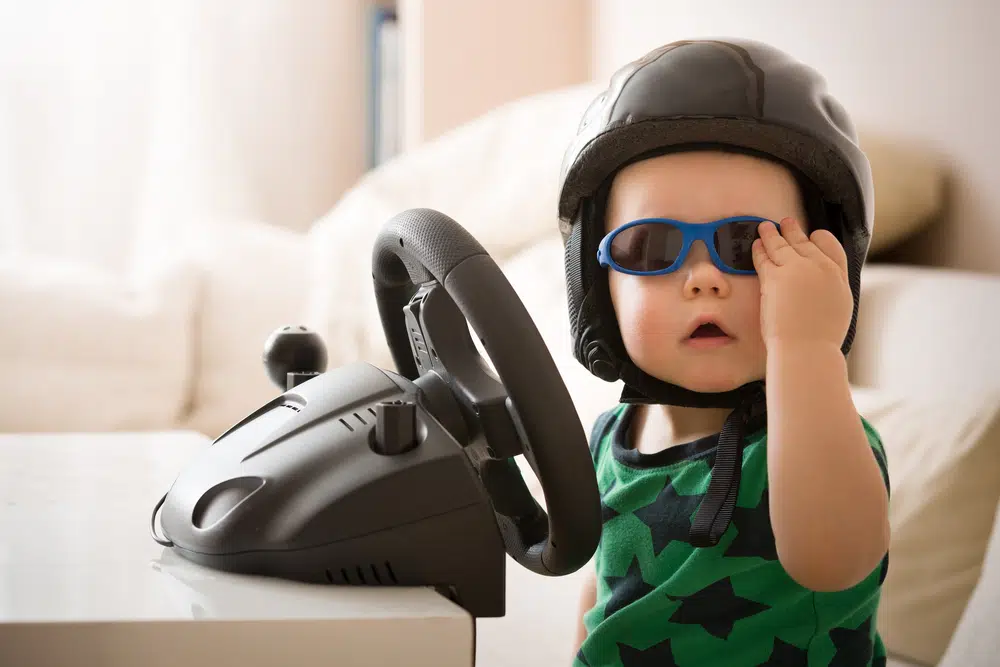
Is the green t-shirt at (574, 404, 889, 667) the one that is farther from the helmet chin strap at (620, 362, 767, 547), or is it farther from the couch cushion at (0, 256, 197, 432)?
the couch cushion at (0, 256, 197, 432)

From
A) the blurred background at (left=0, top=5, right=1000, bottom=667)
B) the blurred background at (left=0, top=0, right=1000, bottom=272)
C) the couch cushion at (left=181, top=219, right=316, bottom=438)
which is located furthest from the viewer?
the blurred background at (left=0, top=0, right=1000, bottom=272)

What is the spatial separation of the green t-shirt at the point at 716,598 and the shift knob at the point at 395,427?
0.33m

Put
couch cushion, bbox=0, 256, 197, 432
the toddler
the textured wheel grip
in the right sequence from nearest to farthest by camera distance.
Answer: the textured wheel grip, the toddler, couch cushion, bbox=0, 256, 197, 432

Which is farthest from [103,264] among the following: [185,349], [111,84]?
[185,349]

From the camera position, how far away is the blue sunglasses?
0.81m

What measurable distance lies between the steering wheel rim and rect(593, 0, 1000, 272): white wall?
0.99 meters

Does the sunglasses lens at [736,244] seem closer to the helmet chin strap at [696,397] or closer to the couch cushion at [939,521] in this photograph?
the helmet chin strap at [696,397]

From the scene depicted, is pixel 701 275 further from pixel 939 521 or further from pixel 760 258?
pixel 939 521

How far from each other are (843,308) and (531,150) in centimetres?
154

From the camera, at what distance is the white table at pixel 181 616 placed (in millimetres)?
542

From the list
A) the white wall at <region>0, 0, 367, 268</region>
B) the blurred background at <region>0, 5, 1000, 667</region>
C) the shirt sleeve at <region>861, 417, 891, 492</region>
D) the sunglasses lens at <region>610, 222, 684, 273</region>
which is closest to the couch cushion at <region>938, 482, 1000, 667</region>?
the blurred background at <region>0, 5, 1000, 667</region>

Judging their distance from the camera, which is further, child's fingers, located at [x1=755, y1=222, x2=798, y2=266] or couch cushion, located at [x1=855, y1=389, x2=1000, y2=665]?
couch cushion, located at [x1=855, y1=389, x2=1000, y2=665]

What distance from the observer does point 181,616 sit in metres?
0.55

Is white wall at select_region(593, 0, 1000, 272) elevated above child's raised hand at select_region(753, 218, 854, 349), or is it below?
above
